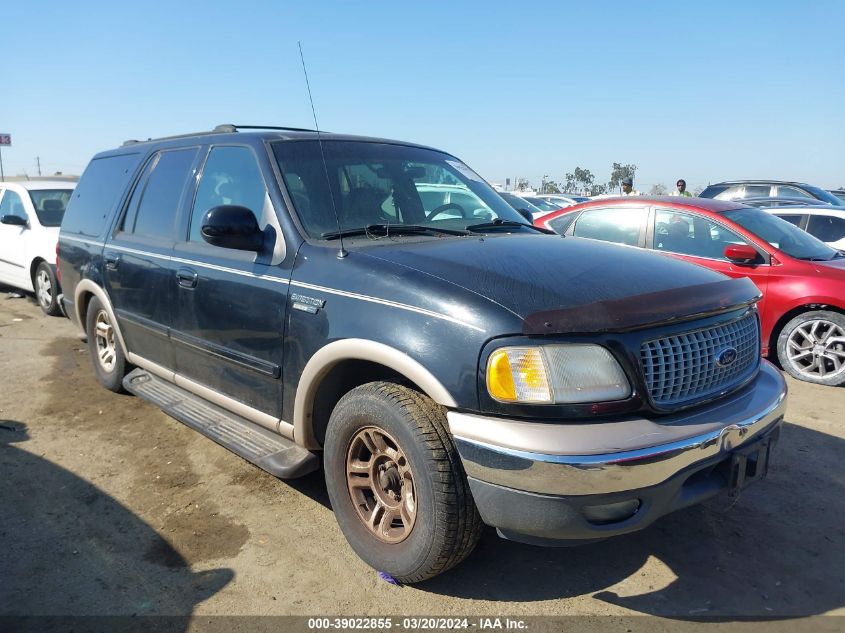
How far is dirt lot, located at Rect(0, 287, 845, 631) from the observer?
2643 millimetres

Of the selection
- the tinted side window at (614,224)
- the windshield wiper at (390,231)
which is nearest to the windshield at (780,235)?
the tinted side window at (614,224)

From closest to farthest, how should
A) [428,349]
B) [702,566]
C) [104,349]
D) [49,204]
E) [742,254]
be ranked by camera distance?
[428,349] → [702,566] → [104,349] → [742,254] → [49,204]

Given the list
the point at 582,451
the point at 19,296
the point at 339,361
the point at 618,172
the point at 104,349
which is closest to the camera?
the point at 582,451

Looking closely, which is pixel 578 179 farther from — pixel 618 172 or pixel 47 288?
pixel 47 288

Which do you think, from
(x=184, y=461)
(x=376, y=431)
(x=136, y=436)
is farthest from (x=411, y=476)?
(x=136, y=436)

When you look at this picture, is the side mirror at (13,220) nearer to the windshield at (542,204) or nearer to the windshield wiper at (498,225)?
the windshield wiper at (498,225)

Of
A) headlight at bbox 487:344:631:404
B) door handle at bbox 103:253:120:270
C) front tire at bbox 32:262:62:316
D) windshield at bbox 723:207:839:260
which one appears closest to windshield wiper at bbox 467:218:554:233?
headlight at bbox 487:344:631:404

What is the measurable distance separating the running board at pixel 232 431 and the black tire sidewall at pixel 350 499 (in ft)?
0.84

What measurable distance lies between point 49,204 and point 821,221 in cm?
1026

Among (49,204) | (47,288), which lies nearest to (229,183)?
(47,288)

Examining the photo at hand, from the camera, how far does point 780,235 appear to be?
6207mm

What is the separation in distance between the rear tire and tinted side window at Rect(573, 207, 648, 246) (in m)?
4.65

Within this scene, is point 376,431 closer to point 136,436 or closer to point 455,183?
point 455,183

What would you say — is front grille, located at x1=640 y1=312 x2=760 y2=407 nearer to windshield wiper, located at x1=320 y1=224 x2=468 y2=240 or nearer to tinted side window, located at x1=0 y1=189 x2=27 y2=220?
windshield wiper, located at x1=320 y1=224 x2=468 y2=240
